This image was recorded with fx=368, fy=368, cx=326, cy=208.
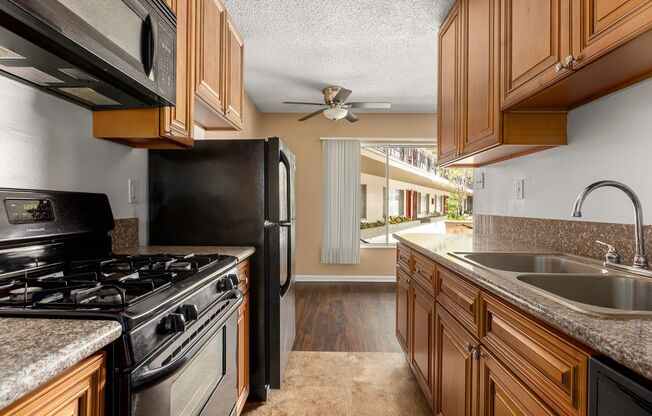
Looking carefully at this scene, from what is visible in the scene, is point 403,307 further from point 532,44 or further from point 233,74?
point 233,74

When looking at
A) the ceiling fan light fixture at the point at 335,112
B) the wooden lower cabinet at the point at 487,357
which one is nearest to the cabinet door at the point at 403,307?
the wooden lower cabinet at the point at 487,357

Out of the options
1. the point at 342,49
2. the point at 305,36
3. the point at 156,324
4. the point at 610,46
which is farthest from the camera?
the point at 342,49

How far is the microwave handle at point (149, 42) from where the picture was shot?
4.22 feet

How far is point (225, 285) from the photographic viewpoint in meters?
1.42

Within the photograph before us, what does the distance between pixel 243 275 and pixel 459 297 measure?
3.50 ft

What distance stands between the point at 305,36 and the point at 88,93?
1.96m

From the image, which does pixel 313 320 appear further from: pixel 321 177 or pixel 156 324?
pixel 156 324

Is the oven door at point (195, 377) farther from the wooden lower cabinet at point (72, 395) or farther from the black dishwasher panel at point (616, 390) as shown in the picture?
the black dishwasher panel at point (616, 390)

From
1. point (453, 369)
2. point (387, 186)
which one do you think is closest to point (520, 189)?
point (453, 369)

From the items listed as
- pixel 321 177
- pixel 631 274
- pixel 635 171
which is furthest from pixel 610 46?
pixel 321 177

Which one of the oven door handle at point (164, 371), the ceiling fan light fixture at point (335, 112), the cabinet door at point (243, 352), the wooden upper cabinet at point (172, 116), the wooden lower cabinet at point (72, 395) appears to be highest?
the ceiling fan light fixture at point (335, 112)

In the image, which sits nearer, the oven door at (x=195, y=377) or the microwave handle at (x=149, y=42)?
the oven door at (x=195, y=377)

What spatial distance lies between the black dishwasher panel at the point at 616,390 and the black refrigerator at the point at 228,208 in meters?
1.63

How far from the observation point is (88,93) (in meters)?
1.40
